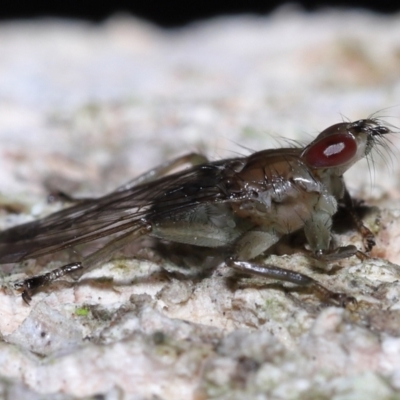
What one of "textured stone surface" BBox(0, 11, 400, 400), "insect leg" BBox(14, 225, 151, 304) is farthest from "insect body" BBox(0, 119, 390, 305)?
"textured stone surface" BBox(0, 11, 400, 400)

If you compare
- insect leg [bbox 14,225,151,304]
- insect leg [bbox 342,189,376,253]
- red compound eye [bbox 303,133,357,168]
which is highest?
red compound eye [bbox 303,133,357,168]

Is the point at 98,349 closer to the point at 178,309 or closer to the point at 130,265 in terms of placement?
the point at 178,309

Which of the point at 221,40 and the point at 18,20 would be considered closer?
the point at 221,40

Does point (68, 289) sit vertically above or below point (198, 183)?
below

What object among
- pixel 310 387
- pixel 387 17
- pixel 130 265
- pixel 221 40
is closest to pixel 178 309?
pixel 130 265

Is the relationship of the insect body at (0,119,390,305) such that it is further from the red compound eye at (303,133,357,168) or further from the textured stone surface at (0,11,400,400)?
the textured stone surface at (0,11,400,400)

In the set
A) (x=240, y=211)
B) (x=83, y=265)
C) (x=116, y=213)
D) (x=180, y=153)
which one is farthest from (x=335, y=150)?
(x=180, y=153)
